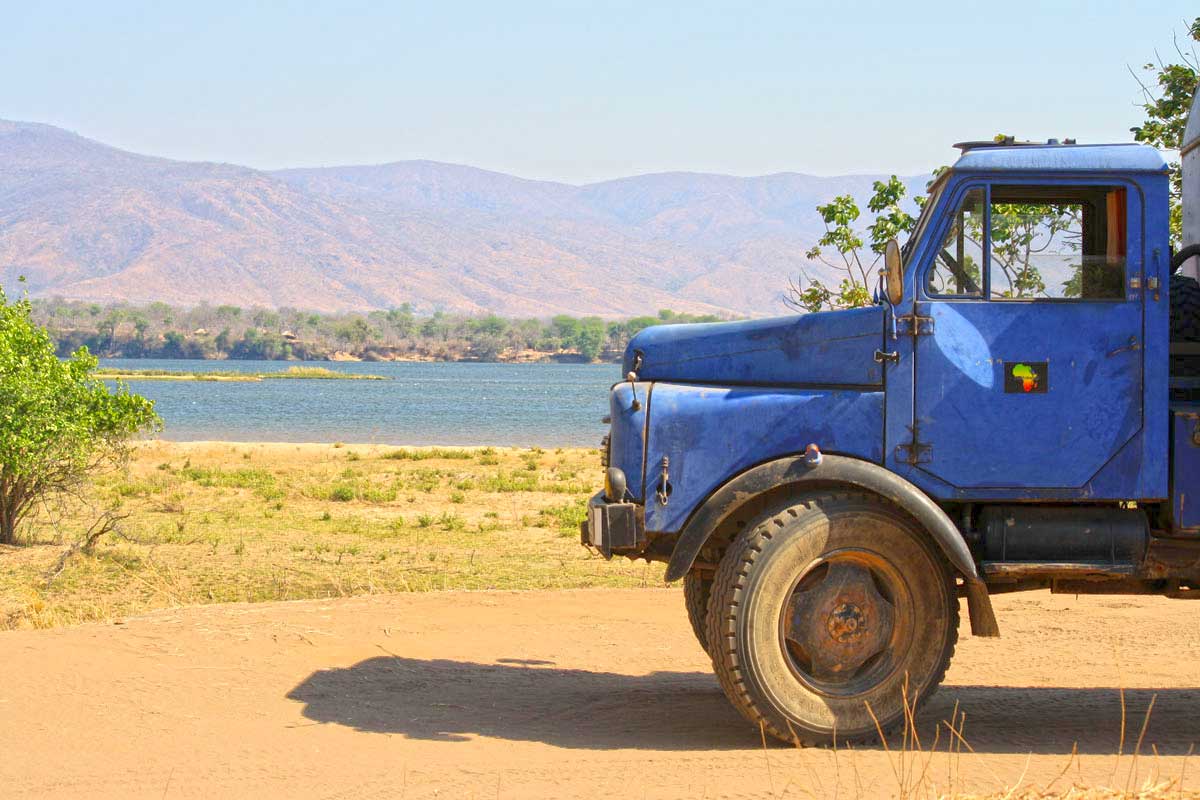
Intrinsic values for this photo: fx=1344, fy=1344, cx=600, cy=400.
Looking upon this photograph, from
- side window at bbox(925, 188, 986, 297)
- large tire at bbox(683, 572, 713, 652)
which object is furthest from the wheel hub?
side window at bbox(925, 188, 986, 297)

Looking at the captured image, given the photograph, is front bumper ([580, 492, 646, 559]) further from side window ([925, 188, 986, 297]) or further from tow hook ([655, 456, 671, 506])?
side window ([925, 188, 986, 297])

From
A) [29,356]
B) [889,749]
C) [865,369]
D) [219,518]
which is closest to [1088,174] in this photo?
[865,369]

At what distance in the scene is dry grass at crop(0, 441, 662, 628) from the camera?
43.7 ft

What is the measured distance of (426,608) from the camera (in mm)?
11203

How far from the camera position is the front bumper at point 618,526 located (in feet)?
23.2

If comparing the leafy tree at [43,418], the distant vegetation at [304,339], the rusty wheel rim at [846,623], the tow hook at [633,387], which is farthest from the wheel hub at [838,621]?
the distant vegetation at [304,339]

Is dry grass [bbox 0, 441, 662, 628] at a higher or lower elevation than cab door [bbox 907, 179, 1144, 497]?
lower

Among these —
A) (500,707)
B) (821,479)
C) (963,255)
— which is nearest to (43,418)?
(500,707)

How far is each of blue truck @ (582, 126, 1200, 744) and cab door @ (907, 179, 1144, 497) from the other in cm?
1

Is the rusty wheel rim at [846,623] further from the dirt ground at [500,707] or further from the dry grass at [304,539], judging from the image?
the dry grass at [304,539]

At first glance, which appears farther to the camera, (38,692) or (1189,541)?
(38,692)

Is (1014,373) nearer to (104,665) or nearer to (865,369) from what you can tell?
(865,369)

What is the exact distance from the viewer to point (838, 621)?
712 centimetres

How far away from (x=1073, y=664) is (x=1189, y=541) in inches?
102
